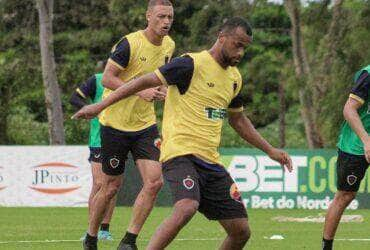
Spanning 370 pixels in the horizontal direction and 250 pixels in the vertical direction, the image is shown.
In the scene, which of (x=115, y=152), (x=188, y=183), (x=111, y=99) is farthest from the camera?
(x=115, y=152)

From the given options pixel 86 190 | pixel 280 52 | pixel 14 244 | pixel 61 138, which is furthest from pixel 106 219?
pixel 280 52

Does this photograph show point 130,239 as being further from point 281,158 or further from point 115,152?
point 281,158

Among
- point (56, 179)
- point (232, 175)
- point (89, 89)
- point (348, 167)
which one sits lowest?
point (56, 179)

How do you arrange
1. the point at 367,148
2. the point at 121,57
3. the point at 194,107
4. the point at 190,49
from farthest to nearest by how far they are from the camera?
the point at 190,49, the point at 121,57, the point at 367,148, the point at 194,107

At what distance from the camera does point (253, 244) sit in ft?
46.4

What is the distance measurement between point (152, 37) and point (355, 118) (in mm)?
2430

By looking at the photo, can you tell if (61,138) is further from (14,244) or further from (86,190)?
(14,244)

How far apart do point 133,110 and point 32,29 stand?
32664mm

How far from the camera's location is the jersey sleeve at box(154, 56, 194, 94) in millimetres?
9078

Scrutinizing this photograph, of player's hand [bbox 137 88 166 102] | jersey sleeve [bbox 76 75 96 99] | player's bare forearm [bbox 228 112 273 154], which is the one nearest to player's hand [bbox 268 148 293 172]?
player's bare forearm [bbox 228 112 273 154]

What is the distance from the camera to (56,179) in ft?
81.8

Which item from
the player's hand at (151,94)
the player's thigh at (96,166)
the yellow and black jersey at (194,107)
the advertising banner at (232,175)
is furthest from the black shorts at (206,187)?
the advertising banner at (232,175)

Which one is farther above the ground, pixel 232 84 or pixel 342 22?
pixel 232 84

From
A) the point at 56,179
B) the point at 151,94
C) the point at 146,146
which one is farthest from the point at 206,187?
the point at 56,179
